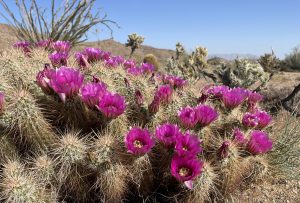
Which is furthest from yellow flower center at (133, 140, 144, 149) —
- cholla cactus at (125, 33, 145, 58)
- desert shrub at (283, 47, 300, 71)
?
desert shrub at (283, 47, 300, 71)

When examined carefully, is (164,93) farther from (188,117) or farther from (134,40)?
(134,40)

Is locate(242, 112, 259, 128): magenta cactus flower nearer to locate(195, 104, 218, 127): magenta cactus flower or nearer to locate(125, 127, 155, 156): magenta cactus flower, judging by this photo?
locate(195, 104, 218, 127): magenta cactus flower

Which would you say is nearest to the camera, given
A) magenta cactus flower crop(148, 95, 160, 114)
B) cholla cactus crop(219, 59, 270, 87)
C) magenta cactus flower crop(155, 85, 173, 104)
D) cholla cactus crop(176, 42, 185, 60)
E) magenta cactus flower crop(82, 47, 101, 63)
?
magenta cactus flower crop(148, 95, 160, 114)

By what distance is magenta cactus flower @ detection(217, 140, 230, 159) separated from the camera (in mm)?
2816

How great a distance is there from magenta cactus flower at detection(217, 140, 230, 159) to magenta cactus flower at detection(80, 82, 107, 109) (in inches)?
36.6

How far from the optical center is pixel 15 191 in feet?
8.27

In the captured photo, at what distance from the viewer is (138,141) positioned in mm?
2723

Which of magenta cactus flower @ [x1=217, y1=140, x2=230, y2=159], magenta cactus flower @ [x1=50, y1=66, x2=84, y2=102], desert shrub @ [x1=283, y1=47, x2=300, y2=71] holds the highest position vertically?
magenta cactus flower @ [x1=50, y1=66, x2=84, y2=102]

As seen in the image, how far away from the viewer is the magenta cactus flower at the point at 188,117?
9.72ft

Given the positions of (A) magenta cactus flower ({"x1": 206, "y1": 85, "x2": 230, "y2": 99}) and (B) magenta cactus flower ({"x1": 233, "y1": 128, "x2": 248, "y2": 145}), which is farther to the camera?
(A) magenta cactus flower ({"x1": 206, "y1": 85, "x2": 230, "y2": 99})

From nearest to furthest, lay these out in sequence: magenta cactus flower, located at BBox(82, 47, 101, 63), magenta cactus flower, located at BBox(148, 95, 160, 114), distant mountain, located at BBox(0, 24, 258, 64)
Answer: magenta cactus flower, located at BBox(148, 95, 160, 114) → magenta cactus flower, located at BBox(82, 47, 101, 63) → distant mountain, located at BBox(0, 24, 258, 64)

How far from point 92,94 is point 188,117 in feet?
2.46

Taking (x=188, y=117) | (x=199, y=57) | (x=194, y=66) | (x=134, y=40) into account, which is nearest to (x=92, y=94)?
(x=188, y=117)

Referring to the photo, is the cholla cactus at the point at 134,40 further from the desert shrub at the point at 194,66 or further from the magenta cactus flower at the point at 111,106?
the magenta cactus flower at the point at 111,106
